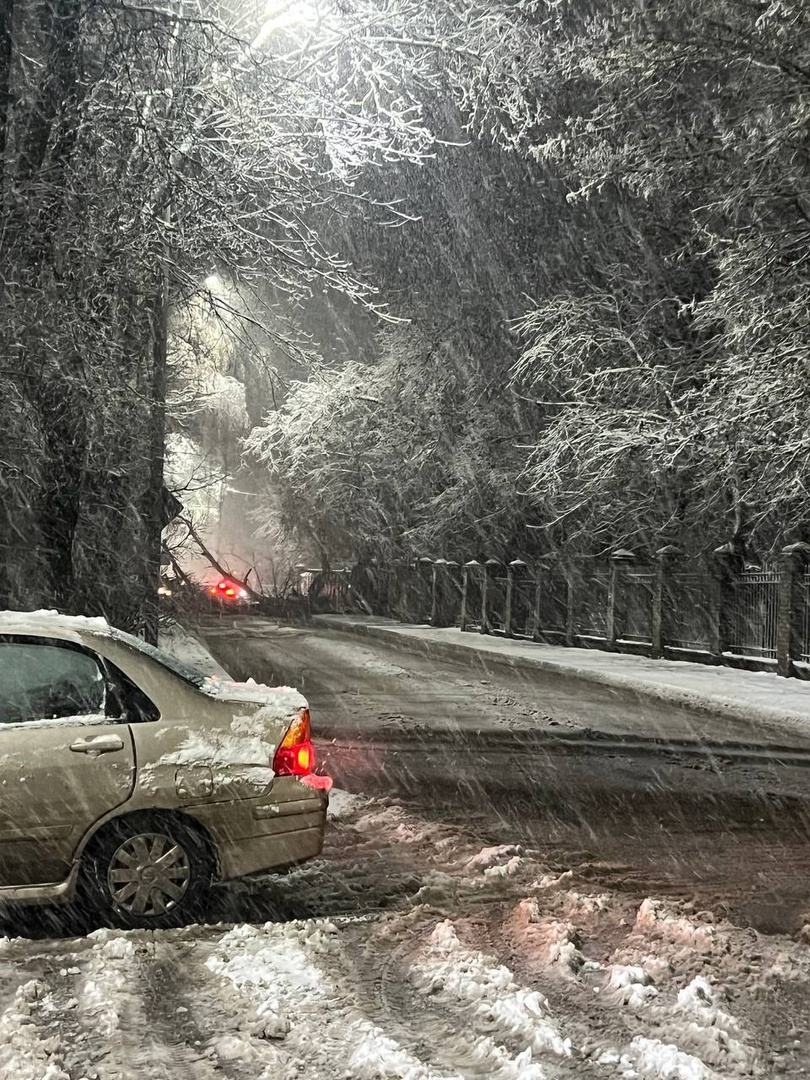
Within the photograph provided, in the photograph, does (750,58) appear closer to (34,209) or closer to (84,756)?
(34,209)

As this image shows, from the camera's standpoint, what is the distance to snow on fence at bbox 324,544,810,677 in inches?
810

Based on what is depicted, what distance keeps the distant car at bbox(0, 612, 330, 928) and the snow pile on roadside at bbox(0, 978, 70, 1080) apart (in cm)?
90

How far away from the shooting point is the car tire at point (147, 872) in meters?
5.62

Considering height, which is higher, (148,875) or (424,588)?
(424,588)

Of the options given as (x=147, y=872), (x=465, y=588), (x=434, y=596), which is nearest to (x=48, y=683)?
(x=147, y=872)

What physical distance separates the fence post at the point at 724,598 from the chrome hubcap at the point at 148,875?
59.7ft

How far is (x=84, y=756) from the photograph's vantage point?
559 cm

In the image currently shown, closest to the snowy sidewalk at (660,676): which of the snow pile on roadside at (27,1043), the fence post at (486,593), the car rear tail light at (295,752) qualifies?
the fence post at (486,593)

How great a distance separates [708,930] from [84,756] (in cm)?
304

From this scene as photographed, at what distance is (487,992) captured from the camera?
4785mm

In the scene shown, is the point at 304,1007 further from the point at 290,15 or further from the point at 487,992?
the point at 290,15

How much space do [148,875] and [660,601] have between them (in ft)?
65.9

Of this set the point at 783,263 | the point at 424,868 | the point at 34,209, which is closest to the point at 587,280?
the point at 783,263

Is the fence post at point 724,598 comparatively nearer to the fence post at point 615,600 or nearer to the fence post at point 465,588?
the fence post at point 615,600
